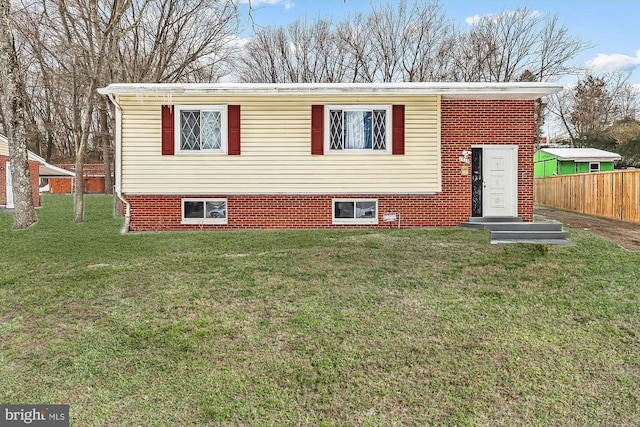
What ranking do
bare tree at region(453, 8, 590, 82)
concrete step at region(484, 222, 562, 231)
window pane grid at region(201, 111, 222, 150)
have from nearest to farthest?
1. concrete step at region(484, 222, 562, 231)
2. window pane grid at region(201, 111, 222, 150)
3. bare tree at region(453, 8, 590, 82)

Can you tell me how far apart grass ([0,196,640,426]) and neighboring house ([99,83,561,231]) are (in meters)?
3.05

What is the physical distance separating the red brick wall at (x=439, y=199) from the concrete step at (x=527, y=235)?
1684 millimetres

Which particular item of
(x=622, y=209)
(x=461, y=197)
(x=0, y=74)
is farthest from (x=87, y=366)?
(x=622, y=209)

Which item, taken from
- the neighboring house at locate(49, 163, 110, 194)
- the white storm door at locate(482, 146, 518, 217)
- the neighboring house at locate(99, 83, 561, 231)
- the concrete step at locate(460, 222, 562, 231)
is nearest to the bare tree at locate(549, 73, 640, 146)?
the white storm door at locate(482, 146, 518, 217)

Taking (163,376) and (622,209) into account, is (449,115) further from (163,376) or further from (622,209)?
(163,376)

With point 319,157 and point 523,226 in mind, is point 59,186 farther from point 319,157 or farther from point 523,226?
point 523,226

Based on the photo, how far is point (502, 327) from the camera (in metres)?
4.15

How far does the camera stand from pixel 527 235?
8.34 metres

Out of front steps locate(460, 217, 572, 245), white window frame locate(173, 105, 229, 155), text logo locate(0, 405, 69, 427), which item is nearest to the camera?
text logo locate(0, 405, 69, 427)

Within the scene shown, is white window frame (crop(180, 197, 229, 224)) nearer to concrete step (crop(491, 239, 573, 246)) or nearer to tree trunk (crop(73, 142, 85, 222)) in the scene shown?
tree trunk (crop(73, 142, 85, 222))

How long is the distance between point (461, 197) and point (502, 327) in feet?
20.3

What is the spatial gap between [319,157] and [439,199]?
3019mm

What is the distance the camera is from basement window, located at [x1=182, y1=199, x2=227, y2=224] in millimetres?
9906

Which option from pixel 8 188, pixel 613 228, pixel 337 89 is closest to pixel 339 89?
pixel 337 89
